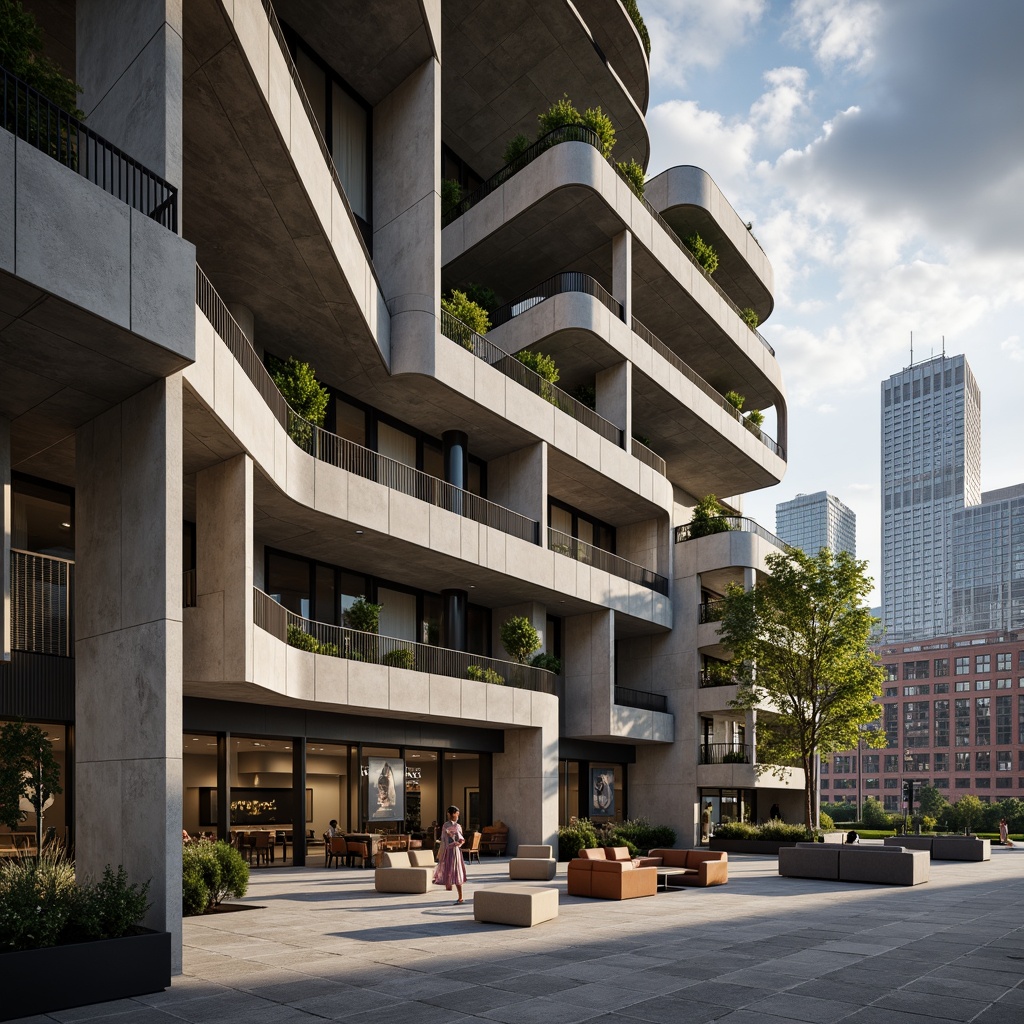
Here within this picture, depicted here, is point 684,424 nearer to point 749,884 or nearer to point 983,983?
point 749,884

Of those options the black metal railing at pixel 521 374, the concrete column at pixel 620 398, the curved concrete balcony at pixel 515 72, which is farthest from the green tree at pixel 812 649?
the curved concrete balcony at pixel 515 72

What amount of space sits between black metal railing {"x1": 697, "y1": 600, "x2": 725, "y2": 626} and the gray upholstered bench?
78.4 ft

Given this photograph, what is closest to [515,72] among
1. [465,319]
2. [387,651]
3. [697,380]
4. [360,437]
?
[465,319]

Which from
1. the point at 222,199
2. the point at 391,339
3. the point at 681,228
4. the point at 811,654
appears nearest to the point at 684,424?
the point at 681,228

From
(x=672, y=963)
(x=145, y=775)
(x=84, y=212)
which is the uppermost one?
(x=84, y=212)

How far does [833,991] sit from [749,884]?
12.8 metres

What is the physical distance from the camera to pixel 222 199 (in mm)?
19844

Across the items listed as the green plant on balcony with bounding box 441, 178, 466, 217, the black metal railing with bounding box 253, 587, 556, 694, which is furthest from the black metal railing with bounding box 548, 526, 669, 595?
the green plant on balcony with bounding box 441, 178, 466, 217

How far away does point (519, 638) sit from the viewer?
32.3 meters

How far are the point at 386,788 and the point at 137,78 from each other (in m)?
20.7

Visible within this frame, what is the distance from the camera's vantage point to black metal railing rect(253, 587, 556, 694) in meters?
21.7

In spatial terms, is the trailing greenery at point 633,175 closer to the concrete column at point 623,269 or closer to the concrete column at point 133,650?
the concrete column at point 623,269

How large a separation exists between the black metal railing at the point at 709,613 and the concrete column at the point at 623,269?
11772 millimetres

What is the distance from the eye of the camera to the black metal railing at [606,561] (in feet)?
113
